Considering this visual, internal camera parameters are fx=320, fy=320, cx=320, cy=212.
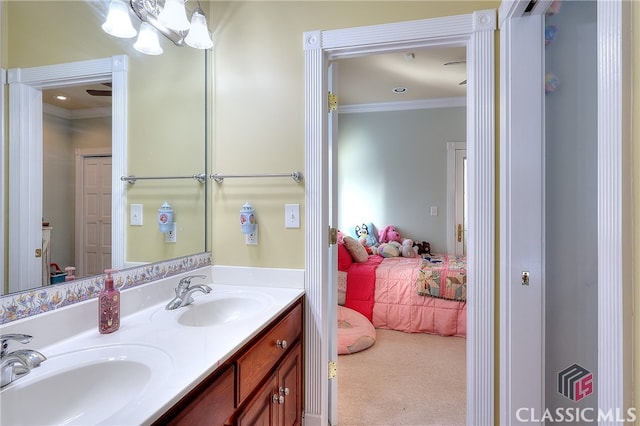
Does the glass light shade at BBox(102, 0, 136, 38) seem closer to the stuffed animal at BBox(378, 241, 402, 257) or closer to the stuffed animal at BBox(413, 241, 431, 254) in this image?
the stuffed animal at BBox(378, 241, 402, 257)

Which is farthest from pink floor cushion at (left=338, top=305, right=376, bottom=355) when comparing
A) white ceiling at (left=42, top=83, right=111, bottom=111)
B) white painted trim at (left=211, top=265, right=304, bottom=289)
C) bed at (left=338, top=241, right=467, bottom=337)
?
white ceiling at (left=42, top=83, right=111, bottom=111)

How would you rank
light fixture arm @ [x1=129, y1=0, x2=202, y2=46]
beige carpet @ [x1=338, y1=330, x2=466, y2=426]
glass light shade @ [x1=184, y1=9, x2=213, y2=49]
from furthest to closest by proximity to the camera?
beige carpet @ [x1=338, y1=330, x2=466, y2=426] < glass light shade @ [x1=184, y1=9, x2=213, y2=49] < light fixture arm @ [x1=129, y1=0, x2=202, y2=46]

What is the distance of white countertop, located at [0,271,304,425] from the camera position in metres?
0.68

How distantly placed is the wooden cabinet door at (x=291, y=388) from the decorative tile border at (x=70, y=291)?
26.3 inches

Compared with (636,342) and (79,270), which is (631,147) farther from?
(79,270)

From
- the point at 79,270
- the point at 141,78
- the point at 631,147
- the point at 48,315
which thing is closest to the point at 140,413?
the point at 48,315

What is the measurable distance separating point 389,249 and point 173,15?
324cm

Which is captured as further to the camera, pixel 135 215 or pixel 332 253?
pixel 332 253

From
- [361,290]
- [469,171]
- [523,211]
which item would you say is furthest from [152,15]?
[361,290]

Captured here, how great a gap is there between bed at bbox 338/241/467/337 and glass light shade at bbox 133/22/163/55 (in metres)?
2.46

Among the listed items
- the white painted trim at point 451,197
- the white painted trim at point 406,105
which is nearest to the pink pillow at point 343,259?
the white painted trim at point 451,197

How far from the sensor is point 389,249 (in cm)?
395

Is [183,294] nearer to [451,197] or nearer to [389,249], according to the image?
[389,249]

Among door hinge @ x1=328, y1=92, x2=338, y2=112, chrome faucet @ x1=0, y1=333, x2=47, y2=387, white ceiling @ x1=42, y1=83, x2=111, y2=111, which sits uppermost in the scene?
door hinge @ x1=328, y1=92, x2=338, y2=112
